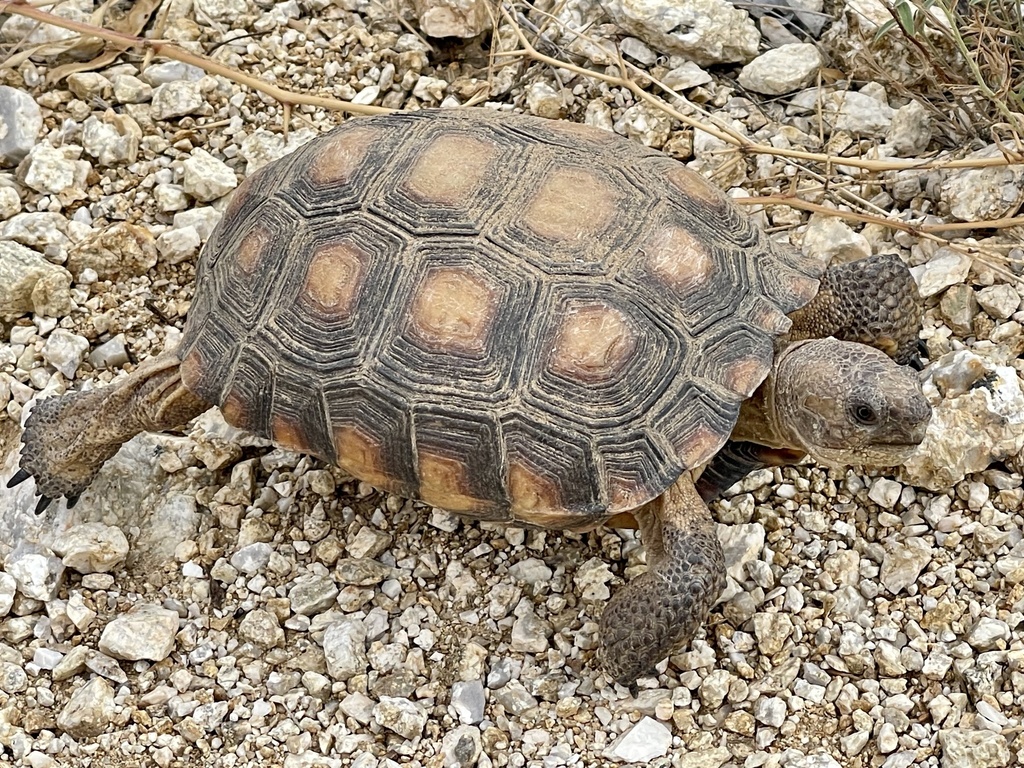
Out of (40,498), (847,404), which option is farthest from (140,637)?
(847,404)

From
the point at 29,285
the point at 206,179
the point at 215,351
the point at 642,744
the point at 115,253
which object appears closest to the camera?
the point at 642,744

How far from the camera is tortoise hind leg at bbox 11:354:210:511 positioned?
10.7 feet

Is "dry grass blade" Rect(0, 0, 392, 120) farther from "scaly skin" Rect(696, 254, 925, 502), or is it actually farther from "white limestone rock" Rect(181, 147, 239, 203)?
"scaly skin" Rect(696, 254, 925, 502)

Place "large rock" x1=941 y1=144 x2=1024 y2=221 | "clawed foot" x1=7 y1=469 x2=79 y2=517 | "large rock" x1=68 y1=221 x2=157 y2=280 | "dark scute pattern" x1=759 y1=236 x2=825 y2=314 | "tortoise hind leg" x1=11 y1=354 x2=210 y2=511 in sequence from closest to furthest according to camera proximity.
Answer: "dark scute pattern" x1=759 y1=236 x2=825 y2=314, "tortoise hind leg" x1=11 y1=354 x2=210 y2=511, "clawed foot" x1=7 y1=469 x2=79 y2=517, "large rock" x1=941 y1=144 x2=1024 y2=221, "large rock" x1=68 y1=221 x2=157 y2=280

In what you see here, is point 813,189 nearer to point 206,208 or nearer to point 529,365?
point 529,365

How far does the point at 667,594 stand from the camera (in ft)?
9.12

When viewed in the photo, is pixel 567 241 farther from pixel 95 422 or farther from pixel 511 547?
pixel 95 422

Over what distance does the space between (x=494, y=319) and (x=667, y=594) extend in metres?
0.85

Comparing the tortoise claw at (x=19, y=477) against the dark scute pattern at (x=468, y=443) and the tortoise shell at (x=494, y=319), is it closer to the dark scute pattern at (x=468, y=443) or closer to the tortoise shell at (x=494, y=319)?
the tortoise shell at (x=494, y=319)

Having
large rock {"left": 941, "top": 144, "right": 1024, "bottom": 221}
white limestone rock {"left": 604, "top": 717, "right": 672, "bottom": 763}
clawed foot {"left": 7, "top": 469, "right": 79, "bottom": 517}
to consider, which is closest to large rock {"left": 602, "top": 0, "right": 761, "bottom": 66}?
large rock {"left": 941, "top": 144, "right": 1024, "bottom": 221}

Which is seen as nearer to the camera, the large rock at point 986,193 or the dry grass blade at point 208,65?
the large rock at point 986,193

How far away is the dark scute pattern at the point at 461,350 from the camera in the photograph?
9.06ft

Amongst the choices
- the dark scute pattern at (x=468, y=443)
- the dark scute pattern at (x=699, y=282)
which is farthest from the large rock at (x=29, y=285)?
the dark scute pattern at (x=699, y=282)

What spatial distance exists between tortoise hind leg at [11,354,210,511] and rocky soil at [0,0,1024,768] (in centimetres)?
13
